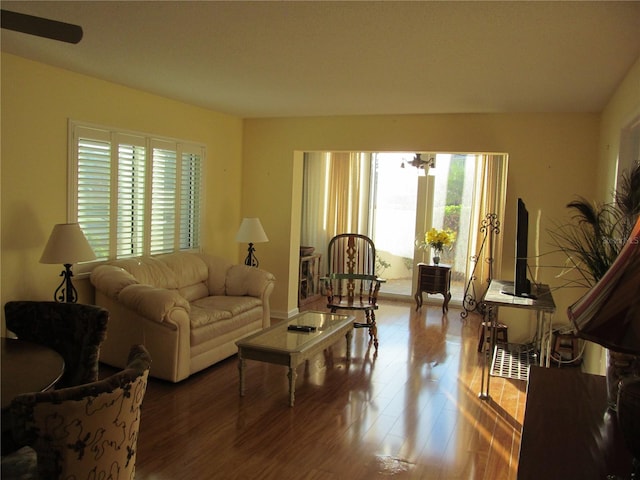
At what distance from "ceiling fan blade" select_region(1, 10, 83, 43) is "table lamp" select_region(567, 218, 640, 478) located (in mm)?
1988

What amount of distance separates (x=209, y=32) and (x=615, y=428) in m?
2.73

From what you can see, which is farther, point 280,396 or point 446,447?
point 280,396

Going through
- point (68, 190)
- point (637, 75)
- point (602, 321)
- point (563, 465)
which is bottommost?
point (563, 465)

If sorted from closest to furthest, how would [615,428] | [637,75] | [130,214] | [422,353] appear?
[615,428] < [637,75] < [130,214] < [422,353]

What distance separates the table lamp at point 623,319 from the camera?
121cm

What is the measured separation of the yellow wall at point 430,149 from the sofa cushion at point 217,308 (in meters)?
1.43

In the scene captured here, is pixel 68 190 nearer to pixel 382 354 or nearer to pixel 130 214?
pixel 130 214

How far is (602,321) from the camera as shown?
125 cm

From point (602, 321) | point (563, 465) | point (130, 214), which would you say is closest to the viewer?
point (602, 321)

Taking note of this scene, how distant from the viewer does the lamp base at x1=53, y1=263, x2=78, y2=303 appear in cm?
415

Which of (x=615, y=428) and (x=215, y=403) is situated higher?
(x=615, y=428)

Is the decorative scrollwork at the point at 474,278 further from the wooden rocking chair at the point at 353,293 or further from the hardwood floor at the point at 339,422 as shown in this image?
the hardwood floor at the point at 339,422

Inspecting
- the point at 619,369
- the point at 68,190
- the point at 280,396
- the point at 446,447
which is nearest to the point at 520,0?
the point at 619,369

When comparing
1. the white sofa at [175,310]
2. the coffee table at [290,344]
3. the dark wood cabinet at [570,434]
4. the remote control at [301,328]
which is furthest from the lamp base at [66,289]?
the dark wood cabinet at [570,434]
